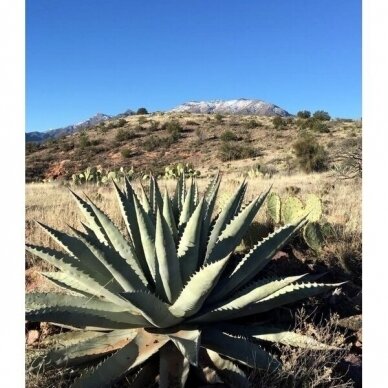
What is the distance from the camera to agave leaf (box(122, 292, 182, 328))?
155 cm

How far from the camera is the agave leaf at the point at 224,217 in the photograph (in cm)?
202

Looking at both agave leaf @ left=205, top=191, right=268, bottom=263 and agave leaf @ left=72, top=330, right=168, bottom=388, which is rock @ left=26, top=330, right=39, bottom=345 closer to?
agave leaf @ left=72, top=330, right=168, bottom=388

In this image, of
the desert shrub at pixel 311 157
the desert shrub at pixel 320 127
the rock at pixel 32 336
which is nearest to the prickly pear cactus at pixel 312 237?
the rock at pixel 32 336

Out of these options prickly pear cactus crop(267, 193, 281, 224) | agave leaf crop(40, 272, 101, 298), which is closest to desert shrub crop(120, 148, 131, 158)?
prickly pear cactus crop(267, 193, 281, 224)

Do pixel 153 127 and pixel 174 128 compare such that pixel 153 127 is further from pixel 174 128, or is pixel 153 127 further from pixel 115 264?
pixel 115 264

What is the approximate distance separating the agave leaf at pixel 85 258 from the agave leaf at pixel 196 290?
27cm

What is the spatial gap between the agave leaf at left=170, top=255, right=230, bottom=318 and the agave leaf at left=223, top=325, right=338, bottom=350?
24 centimetres

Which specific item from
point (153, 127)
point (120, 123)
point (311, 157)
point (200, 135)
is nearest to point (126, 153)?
point (200, 135)

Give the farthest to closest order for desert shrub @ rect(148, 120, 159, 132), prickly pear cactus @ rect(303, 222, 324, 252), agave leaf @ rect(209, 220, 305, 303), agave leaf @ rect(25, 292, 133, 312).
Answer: desert shrub @ rect(148, 120, 159, 132)
prickly pear cactus @ rect(303, 222, 324, 252)
agave leaf @ rect(209, 220, 305, 303)
agave leaf @ rect(25, 292, 133, 312)

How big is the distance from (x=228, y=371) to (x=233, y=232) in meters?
0.54

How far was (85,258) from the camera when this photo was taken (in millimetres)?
1791

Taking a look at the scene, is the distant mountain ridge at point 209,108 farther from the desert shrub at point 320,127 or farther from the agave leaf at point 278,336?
the desert shrub at point 320,127
